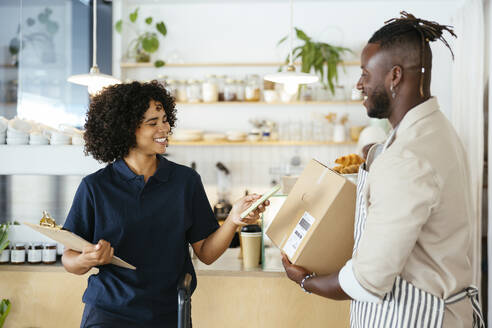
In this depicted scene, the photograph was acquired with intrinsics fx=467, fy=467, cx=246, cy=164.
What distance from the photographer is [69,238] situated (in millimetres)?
1467

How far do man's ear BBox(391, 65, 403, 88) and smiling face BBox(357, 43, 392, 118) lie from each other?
0.7 inches

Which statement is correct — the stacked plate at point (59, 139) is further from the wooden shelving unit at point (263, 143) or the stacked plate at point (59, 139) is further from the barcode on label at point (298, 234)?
the wooden shelving unit at point (263, 143)

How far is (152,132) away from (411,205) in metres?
0.98

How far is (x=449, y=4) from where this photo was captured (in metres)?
4.70

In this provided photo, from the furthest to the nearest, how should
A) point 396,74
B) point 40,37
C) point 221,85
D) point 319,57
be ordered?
1. point 221,85
2. point 319,57
3. point 40,37
4. point 396,74

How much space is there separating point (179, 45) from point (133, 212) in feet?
11.8

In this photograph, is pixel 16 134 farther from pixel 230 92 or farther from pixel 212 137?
pixel 230 92

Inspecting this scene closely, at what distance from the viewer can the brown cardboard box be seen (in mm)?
1473

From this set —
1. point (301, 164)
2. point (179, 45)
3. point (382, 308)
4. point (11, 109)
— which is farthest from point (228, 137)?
point (382, 308)

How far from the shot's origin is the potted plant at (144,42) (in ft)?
15.4

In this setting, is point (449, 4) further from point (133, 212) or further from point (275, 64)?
point (133, 212)

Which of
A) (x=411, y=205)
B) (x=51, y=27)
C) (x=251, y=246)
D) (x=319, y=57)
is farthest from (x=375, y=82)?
(x=319, y=57)

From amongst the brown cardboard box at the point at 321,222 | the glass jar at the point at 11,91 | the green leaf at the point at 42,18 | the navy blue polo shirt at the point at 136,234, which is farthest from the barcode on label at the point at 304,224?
the green leaf at the point at 42,18

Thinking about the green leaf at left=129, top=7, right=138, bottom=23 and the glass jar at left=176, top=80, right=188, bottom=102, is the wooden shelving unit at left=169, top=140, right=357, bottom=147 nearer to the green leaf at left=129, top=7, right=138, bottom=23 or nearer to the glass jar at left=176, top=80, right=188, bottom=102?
the glass jar at left=176, top=80, right=188, bottom=102
